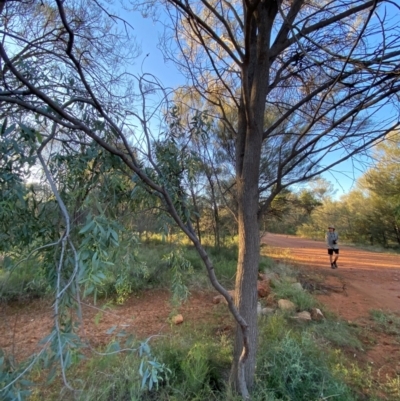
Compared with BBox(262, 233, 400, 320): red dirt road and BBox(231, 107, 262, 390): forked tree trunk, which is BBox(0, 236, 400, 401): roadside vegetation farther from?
BBox(262, 233, 400, 320): red dirt road

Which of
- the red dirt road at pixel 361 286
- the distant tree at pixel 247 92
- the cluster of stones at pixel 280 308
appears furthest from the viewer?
the red dirt road at pixel 361 286

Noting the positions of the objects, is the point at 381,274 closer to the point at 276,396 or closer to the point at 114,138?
the point at 276,396

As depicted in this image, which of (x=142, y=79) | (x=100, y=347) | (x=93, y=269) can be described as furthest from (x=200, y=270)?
(x=93, y=269)

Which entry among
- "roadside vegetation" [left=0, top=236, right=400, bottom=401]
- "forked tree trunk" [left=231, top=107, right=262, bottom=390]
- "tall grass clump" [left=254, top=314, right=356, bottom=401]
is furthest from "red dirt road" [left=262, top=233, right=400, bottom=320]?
"forked tree trunk" [left=231, top=107, right=262, bottom=390]

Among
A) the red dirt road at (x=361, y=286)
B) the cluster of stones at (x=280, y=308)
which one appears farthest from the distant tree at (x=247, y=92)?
the red dirt road at (x=361, y=286)

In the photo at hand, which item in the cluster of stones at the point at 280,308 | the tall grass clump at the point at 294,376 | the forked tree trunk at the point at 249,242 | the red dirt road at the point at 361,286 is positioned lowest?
the red dirt road at the point at 361,286

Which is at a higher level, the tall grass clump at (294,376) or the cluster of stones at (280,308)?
the tall grass clump at (294,376)

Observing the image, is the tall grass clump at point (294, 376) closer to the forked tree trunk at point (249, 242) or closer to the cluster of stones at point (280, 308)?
the forked tree trunk at point (249, 242)

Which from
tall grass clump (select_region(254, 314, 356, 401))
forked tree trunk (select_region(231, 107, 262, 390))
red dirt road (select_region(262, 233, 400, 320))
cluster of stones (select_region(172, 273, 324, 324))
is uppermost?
forked tree trunk (select_region(231, 107, 262, 390))

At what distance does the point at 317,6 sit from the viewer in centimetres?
281

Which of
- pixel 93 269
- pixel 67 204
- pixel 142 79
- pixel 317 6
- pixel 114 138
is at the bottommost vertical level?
pixel 93 269

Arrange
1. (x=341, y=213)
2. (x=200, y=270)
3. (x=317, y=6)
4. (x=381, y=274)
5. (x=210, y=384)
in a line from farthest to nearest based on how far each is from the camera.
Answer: (x=341, y=213), (x=381, y=274), (x=200, y=270), (x=317, y=6), (x=210, y=384)

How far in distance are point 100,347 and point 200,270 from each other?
3.65m

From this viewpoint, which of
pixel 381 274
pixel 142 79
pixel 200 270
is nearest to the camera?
pixel 142 79
